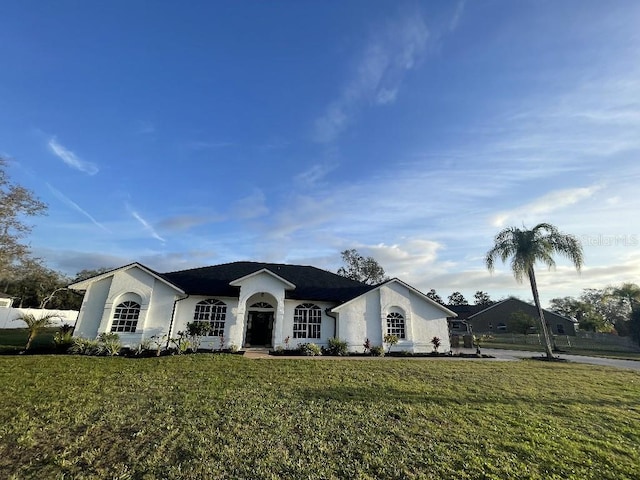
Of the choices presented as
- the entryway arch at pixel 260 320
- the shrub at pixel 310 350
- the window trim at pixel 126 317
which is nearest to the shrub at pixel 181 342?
the window trim at pixel 126 317

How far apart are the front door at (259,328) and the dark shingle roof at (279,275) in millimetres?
2640

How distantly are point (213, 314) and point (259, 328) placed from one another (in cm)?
355

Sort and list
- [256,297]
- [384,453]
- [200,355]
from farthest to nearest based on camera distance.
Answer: [256,297]
[200,355]
[384,453]

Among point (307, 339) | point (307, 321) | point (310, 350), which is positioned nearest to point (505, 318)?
point (307, 321)

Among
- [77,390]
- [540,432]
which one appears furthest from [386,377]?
[77,390]

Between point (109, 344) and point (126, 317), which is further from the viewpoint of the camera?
point (126, 317)

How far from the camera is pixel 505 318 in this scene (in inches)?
1797

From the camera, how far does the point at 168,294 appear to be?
17.8 m

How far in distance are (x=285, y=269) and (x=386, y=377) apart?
48.7ft

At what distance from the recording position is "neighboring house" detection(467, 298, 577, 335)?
4397cm

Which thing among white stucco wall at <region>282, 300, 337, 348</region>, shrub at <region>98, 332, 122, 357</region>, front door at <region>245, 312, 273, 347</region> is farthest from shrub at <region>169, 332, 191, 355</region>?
white stucco wall at <region>282, 300, 337, 348</region>

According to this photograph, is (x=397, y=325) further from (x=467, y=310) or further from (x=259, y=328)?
(x=467, y=310)

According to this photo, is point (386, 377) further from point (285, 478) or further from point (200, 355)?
point (200, 355)

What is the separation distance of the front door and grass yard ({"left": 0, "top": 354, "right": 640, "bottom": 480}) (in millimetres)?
8798
